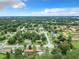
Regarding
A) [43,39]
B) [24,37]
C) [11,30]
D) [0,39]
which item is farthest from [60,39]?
[11,30]

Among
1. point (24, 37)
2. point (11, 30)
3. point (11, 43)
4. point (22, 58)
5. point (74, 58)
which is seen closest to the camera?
point (74, 58)

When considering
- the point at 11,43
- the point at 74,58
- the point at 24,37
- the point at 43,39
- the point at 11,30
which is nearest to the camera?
the point at 74,58

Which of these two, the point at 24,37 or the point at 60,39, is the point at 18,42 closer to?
the point at 24,37

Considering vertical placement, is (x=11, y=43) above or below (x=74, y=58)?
below

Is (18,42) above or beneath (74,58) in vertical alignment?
beneath

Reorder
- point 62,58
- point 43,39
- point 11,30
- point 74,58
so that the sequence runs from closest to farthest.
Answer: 1. point 74,58
2. point 62,58
3. point 43,39
4. point 11,30

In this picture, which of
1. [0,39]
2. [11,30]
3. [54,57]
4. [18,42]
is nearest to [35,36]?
[18,42]

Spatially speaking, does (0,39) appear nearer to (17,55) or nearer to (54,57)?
→ (17,55)

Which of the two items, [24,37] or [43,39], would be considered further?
[24,37]

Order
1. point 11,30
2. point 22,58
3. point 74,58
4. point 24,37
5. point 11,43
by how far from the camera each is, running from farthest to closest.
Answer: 1. point 11,30
2. point 24,37
3. point 11,43
4. point 22,58
5. point 74,58
